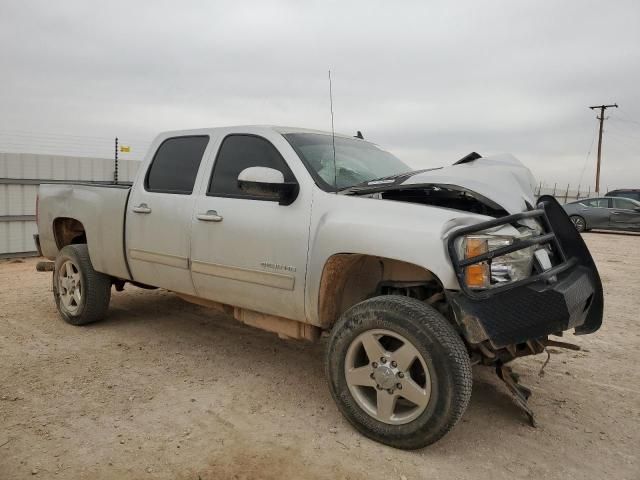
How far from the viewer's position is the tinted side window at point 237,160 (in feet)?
12.5

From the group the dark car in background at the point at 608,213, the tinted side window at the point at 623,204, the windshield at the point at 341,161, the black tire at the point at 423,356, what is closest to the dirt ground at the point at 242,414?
the black tire at the point at 423,356

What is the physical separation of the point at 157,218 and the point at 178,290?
621 millimetres

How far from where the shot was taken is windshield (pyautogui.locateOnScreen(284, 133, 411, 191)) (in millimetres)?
3645

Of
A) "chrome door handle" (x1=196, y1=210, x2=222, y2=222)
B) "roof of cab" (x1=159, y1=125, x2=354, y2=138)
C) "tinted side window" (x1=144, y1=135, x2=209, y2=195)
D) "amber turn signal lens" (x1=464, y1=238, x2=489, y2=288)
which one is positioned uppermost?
"roof of cab" (x1=159, y1=125, x2=354, y2=138)

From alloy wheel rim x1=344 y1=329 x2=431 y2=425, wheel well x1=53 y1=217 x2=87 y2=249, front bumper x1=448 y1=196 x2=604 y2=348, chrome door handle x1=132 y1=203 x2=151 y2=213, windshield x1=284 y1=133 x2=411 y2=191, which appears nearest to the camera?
front bumper x1=448 y1=196 x2=604 y2=348

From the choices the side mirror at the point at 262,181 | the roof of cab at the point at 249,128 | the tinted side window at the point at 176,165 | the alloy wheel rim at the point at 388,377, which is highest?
the roof of cab at the point at 249,128

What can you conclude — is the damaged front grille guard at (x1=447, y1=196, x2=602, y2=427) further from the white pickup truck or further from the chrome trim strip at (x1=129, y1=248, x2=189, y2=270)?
the chrome trim strip at (x1=129, y1=248, x2=189, y2=270)

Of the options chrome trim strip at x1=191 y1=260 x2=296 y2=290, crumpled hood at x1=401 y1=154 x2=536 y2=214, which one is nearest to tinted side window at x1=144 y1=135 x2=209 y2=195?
chrome trim strip at x1=191 y1=260 x2=296 y2=290

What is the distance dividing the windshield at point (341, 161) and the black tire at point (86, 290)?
2.62m

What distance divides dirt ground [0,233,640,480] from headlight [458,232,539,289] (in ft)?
3.27

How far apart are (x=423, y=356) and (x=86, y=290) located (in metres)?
3.66

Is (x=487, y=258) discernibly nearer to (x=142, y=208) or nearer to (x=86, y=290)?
(x=142, y=208)

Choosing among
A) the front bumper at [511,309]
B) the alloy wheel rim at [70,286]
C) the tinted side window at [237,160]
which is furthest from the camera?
the alloy wheel rim at [70,286]

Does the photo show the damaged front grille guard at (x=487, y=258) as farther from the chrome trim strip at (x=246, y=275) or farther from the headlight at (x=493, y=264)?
the chrome trim strip at (x=246, y=275)
